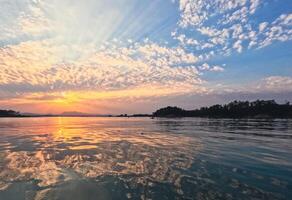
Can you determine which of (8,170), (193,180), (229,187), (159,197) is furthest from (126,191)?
(8,170)

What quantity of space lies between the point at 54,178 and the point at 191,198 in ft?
23.6

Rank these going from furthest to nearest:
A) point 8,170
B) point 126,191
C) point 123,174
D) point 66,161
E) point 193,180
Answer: point 66,161
point 8,170
point 123,174
point 193,180
point 126,191

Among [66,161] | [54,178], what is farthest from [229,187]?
[66,161]

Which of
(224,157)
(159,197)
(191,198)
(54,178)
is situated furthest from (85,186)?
(224,157)

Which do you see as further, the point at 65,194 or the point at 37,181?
the point at 37,181

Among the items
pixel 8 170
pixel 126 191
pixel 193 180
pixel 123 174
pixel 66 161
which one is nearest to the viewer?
pixel 126 191

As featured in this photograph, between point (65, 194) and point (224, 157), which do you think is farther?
point (224, 157)

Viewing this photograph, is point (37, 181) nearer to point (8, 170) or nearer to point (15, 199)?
point (15, 199)

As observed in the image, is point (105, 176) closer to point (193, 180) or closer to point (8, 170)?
point (193, 180)

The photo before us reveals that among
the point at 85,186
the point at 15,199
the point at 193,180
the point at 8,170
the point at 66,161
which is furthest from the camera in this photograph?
the point at 66,161

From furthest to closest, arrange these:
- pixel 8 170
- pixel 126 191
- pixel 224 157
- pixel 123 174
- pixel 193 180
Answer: pixel 224 157
pixel 8 170
pixel 123 174
pixel 193 180
pixel 126 191

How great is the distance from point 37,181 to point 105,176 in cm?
333

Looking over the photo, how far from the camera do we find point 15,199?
460 inches

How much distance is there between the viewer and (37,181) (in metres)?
14.3
